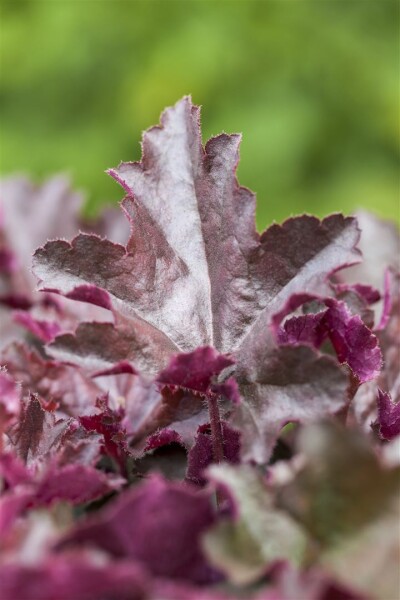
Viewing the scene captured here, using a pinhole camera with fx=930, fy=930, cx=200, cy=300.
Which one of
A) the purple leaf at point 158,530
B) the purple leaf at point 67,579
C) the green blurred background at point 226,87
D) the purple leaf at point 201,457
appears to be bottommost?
the purple leaf at point 67,579

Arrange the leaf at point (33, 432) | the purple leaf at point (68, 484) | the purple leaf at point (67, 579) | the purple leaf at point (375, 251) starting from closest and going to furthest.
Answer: the purple leaf at point (67, 579) → the purple leaf at point (68, 484) → the leaf at point (33, 432) → the purple leaf at point (375, 251)

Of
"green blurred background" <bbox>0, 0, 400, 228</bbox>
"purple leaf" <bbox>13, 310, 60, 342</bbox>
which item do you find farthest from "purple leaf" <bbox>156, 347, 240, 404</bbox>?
"green blurred background" <bbox>0, 0, 400, 228</bbox>

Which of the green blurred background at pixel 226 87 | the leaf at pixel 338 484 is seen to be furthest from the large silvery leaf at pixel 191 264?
the green blurred background at pixel 226 87

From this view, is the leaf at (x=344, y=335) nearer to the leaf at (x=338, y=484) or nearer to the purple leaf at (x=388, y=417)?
the purple leaf at (x=388, y=417)

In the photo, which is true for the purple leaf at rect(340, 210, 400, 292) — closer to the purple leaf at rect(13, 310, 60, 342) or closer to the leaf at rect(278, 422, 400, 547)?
the purple leaf at rect(13, 310, 60, 342)

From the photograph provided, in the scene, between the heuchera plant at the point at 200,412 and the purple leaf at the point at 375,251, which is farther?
the purple leaf at the point at 375,251

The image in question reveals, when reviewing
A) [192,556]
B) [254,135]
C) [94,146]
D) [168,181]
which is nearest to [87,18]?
[94,146]

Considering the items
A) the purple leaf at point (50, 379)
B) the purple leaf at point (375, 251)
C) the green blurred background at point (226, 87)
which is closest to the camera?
the purple leaf at point (50, 379)
